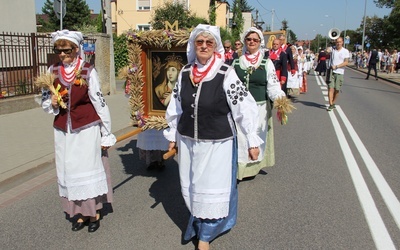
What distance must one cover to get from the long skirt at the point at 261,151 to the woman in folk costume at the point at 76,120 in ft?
6.16

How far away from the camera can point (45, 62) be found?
11.5 meters

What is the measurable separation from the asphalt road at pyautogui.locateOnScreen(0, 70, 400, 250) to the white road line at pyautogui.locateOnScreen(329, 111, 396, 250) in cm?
1

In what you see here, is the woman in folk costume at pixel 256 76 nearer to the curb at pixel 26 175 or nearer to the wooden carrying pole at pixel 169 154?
the wooden carrying pole at pixel 169 154

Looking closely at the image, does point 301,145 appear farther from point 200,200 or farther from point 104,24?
point 104,24

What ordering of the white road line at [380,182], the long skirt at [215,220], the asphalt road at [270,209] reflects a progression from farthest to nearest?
the white road line at [380,182] → the asphalt road at [270,209] → the long skirt at [215,220]

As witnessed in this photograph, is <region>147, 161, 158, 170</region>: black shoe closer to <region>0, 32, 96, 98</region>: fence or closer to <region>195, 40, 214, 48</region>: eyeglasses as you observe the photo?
<region>195, 40, 214, 48</region>: eyeglasses

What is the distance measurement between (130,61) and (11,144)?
347cm

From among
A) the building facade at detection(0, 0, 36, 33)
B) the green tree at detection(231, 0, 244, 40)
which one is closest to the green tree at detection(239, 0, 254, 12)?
the green tree at detection(231, 0, 244, 40)

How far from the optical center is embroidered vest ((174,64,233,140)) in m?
3.28

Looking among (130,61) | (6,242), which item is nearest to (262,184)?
(130,61)

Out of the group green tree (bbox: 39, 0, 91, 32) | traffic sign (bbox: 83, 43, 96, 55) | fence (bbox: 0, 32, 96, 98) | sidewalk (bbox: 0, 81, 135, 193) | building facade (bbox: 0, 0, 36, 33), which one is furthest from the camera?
green tree (bbox: 39, 0, 91, 32)

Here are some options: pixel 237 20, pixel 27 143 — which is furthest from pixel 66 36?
pixel 237 20

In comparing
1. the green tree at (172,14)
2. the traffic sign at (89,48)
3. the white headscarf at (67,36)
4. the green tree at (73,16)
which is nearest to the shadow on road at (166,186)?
the white headscarf at (67,36)

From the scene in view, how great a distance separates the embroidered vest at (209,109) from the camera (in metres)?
3.28
